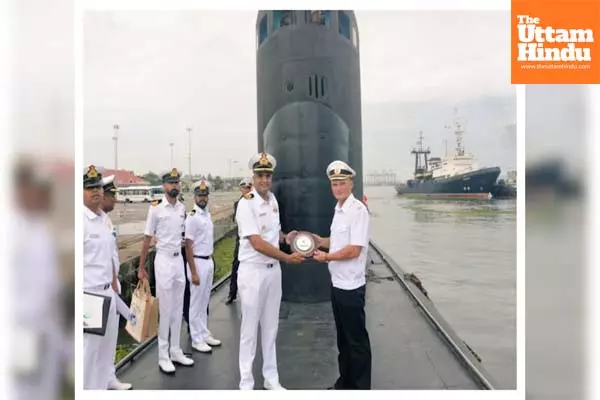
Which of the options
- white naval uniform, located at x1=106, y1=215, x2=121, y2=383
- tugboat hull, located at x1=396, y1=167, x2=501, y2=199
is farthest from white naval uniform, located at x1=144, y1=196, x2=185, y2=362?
tugboat hull, located at x1=396, y1=167, x2=501, y2=199

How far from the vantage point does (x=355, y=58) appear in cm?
306

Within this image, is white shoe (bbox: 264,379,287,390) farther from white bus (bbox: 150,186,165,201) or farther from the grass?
white bus (bbox: 150,186,165,201)

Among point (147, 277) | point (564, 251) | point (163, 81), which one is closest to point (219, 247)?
point (147, 277)

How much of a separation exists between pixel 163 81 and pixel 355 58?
3.76ft

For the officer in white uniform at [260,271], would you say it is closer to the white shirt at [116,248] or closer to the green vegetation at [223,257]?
the green vegetation at [223,257]

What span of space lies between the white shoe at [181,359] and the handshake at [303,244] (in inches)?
34.7

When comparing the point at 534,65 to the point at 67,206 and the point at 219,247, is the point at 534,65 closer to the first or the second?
the point at 219,247

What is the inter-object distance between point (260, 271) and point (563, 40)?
2.03 meters

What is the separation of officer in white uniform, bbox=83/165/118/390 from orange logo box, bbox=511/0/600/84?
2.44m

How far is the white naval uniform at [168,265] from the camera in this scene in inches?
119

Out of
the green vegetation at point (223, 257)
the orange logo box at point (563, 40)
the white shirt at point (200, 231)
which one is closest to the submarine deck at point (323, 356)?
the green vegetation at point (223, 257)

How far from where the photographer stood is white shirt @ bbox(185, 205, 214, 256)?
3.18 meters

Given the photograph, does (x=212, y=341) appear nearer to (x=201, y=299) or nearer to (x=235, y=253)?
(x=201, y=299)

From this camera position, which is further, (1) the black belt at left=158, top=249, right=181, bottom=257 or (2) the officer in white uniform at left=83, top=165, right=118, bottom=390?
(1) the black belt at left=158, top=249, right=181, bottom=257
